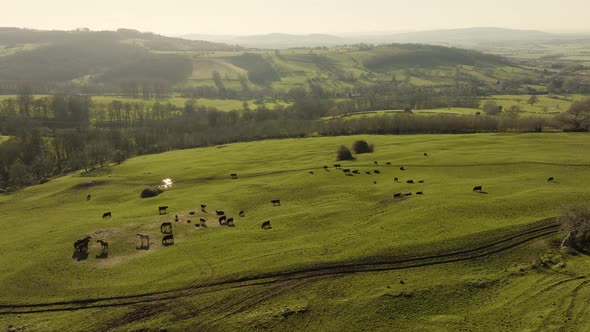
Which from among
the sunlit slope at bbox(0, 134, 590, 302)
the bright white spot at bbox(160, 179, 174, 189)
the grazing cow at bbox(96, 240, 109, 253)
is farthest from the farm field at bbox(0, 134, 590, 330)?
the bright white spot at bbox(160, 179, 174, 189)

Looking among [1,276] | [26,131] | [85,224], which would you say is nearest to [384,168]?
[85,224]

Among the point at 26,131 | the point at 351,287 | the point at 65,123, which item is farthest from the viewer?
the point at 65,123

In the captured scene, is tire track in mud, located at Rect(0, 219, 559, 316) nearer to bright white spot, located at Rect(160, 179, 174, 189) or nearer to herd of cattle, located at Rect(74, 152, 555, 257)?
herd of cattle, located at Rect(74, 152, 555, 257)

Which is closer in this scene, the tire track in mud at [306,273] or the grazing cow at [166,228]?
the tire track in mud at [306,273]

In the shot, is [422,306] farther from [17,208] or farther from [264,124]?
[264,124]

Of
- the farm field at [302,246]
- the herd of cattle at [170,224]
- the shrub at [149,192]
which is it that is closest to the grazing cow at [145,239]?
the herd of cattle at [170,224]

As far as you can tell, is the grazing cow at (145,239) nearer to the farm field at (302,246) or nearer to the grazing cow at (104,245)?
the farm field at (302,246)

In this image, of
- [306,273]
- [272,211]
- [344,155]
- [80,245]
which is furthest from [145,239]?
[344,155]
